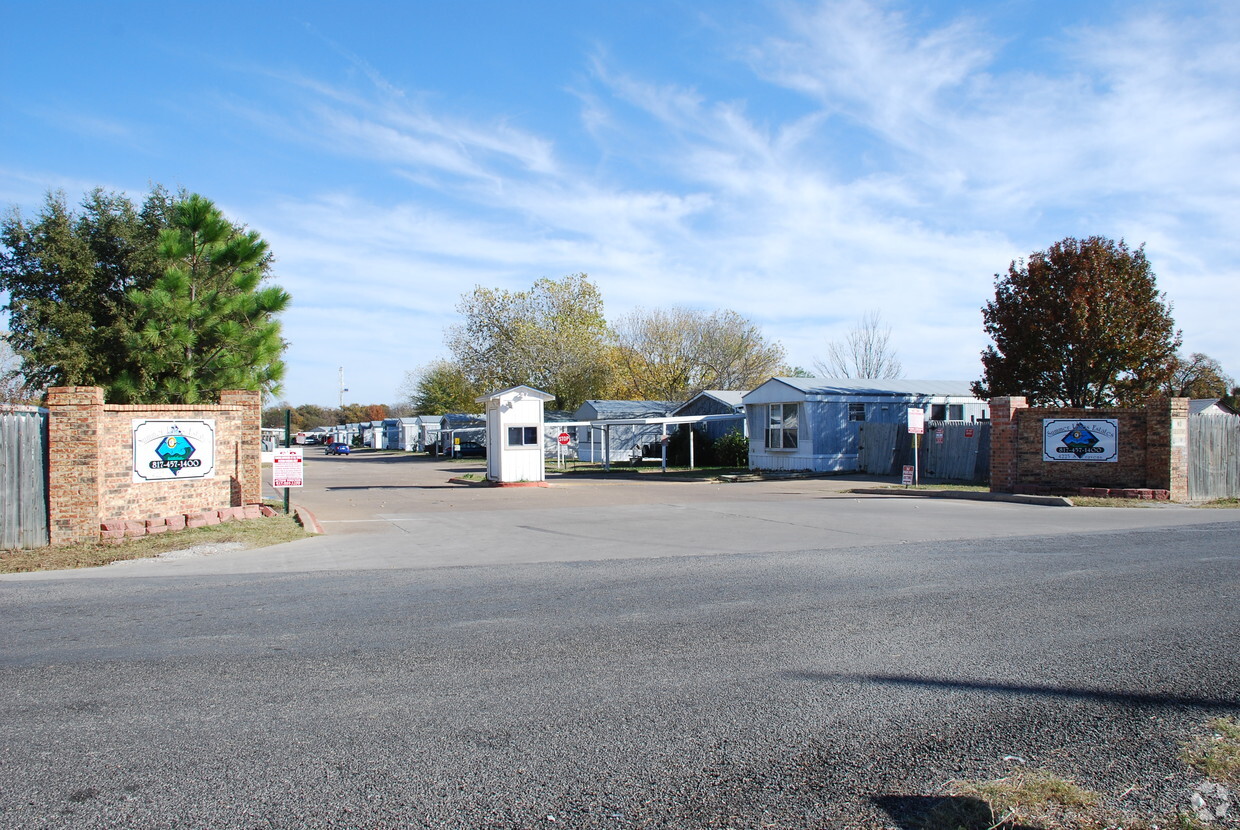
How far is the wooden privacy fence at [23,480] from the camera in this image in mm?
11820

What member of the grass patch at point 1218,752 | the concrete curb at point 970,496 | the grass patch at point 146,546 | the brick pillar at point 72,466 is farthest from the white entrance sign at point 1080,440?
the brick pillar at point 72,466

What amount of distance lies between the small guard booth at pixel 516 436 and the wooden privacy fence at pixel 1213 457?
17.2 metres

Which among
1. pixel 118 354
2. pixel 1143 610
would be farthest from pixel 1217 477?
pixel 118 354

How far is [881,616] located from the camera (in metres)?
7.25

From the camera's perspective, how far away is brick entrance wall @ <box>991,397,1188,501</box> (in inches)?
757

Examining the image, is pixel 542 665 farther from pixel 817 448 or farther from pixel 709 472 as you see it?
pixel 709 472

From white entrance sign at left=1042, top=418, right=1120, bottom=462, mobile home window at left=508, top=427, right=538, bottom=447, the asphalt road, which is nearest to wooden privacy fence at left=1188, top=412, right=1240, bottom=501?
white entrance sign at left=1042, top=418, right=1120, bottom=462

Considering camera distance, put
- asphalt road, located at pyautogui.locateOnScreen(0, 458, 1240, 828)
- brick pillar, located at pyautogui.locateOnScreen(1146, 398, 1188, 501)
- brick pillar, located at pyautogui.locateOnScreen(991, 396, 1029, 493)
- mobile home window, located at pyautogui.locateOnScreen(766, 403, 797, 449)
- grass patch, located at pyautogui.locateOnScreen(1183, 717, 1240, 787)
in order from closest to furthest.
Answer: asphalt road, located at pyautogui.locateOnScreen(0, 458, 1240, 828)
grass patch, located at pyautogui.locateOnScreen(1183, 717, 1240, 787)
brick pillar, located at pyautogui.locateOnScreen(1146, 398, 1188, 501)
brick pillar, located at pyautogui.locateOnScreen(991, 396, 1029, 493)
mobile home window, located at pyautogui.locateOnScreen(766, 403, 797, 449)

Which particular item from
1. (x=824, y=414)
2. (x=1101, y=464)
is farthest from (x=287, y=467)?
(x=824, y=414)

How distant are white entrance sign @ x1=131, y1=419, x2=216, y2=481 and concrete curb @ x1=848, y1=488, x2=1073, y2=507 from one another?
15.7 m

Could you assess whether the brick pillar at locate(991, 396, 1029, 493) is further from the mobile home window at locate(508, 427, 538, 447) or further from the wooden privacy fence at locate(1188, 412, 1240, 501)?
the mobile home window at locate(508, 427, 538, 447)

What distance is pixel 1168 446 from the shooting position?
19172mm

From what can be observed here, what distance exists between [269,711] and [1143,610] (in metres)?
6.96

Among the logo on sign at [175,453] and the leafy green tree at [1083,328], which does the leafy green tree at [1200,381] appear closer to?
the leafy green tree at [1083,328]
